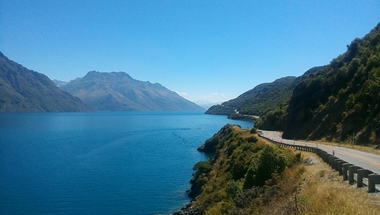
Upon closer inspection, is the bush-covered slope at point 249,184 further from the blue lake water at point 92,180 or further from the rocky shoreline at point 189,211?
the blue lake water at point 92,180

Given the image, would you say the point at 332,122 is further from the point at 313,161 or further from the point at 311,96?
the point at 313,161

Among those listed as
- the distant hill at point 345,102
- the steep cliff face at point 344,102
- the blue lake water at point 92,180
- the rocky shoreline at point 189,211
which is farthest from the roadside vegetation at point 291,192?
the steep cliff face at point 344,102

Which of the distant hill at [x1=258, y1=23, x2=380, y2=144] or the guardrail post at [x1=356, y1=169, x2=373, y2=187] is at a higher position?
the distant hill at [x1=258, y1=23, x2=380, y2=144]

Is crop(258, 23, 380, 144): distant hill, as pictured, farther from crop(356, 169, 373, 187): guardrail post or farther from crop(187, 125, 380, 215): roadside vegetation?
crop(356, 169, 373, 187): guardrail post

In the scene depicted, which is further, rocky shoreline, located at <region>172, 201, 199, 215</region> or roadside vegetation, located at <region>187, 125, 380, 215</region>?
rocky shoreline, located at <region>172, 201, 199, 215</region>

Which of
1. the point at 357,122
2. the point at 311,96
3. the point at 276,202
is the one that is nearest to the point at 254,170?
the point at 276,202

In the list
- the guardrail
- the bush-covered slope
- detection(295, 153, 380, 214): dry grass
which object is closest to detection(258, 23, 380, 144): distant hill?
the bush-covered slope

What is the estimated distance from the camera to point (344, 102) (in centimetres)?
5172

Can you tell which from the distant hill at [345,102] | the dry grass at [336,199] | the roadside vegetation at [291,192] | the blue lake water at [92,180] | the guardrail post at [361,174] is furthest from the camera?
the distant hill at [345,102]

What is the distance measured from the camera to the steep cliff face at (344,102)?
42.0m

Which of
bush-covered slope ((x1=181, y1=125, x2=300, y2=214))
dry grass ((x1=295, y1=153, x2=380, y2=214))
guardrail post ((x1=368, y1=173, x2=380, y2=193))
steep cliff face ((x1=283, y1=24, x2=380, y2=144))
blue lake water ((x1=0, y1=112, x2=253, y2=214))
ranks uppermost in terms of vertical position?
steep cliff face ((x1=283, y1=24, x2=380, y2=144))

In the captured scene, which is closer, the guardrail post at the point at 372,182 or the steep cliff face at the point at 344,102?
the guardrail post at the point at 372,182

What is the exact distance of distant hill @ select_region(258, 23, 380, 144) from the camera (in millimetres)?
41906

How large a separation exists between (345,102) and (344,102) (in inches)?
39.0
